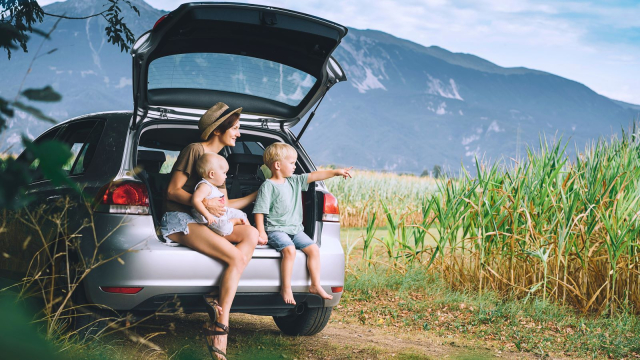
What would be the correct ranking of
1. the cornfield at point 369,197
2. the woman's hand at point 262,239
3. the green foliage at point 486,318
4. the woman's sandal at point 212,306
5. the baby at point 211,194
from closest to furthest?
the woman's sandal at point 212,306
the baby at point 211,194
the woman's hand at point 262,239
the green foliage at point 486,318
the cornfield at point 369,197

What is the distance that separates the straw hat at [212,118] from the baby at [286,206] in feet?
1.25

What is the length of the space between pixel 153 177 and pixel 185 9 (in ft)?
4.65

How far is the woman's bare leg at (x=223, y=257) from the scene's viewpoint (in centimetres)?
358

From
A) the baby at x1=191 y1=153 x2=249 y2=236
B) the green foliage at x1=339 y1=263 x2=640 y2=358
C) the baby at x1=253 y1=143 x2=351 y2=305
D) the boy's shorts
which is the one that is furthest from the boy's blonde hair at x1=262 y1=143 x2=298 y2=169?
the green foliage at x1=339 y1=263 x2=640 y2=358

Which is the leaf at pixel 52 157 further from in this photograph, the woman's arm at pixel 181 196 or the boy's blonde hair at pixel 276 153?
the boy's blonde hair at pixel 276 153

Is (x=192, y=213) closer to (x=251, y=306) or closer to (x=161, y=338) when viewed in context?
(x=251, y=306)

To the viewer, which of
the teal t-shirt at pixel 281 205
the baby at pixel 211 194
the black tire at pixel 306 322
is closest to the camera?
the baby at pixel 211 194

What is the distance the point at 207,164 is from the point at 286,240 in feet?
2.20

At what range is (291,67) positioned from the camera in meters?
4.59

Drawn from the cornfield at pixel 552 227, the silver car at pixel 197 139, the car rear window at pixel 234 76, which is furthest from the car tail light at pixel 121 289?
the cornfield at pixel 552 227

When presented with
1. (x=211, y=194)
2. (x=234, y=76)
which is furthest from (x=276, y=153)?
(x=234, y=76)

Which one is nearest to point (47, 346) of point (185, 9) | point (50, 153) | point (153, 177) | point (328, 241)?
point (50, 153)

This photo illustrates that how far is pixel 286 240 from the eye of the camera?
12.8 ft

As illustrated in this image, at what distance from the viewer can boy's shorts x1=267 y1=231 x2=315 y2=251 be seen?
3.88 meters
